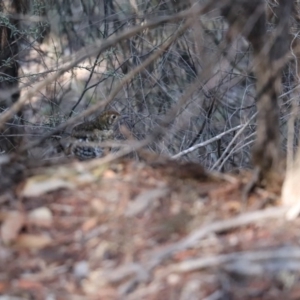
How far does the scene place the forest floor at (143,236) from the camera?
2820 mm

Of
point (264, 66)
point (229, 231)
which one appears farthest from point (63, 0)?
point (229, 231)

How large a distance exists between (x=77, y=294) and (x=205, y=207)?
2.52 feet

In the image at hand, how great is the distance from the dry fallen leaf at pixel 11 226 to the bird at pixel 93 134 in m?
2.56

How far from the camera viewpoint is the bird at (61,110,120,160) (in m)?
5.80

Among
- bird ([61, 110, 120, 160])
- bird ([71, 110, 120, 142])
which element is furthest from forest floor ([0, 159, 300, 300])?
bird ([71, 110, 120, 142])

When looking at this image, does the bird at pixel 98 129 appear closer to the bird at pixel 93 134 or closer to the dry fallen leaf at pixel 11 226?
the bird at pixel 93 134

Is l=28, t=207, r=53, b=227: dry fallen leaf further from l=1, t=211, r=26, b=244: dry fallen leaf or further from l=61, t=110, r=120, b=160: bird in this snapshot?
l=61, t=110, r=120, b=160: bird

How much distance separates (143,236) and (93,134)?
11.0ft

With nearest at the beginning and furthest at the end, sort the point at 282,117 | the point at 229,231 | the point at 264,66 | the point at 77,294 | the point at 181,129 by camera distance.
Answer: the point at 77,294 < the point at 229,231 < the point at 264,66 < the point at 282,117 < the point at 181,129

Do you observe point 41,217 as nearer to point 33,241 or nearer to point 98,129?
point 33,241

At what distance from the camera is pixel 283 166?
11.7ft

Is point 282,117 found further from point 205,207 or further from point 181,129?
point 205,207

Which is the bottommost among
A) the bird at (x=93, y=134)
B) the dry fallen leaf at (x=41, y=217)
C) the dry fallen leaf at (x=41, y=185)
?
the dry fallen leaf at (x=41, y=217)

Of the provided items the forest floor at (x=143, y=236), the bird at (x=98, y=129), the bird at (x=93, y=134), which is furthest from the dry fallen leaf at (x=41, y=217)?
the bird at (x=98, y=129)
